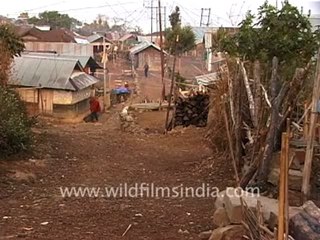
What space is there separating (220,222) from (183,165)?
14.6 feet

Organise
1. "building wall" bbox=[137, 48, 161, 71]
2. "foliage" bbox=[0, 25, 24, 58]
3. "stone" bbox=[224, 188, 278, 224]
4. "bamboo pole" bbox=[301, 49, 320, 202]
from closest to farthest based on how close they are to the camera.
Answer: "bamboo pole" bbox=[301, 49, 320, 202]
"stone" bbox=[224, 188, 278, 224]
"foliage" bbox=[0, 25, 24, 58]
"building wall" bbox=[137, 48, 161, 71]

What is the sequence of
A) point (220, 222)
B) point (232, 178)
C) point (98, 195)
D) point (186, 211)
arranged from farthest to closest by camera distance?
point (232, 178) < point (98, 195) < point (186, 211) < point (220, 222)

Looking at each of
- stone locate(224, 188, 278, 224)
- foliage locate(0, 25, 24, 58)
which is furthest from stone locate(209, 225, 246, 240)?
foliage locate(0, 25, 24, 58)

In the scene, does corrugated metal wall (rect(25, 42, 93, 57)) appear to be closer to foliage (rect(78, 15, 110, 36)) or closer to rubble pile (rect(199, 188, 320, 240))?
rubble pile (rect(199, 188, 320, 240))

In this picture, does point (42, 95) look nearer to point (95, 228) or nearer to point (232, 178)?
point (232, 178)

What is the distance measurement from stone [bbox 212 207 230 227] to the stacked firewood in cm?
998

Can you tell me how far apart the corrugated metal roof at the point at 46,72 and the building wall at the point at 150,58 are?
21.9 m

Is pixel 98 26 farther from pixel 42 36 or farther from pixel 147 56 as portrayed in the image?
pixel 42 36

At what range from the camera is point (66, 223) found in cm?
562

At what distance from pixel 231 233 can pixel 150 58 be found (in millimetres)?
42250

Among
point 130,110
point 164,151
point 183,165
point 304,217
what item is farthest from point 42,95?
point 304,217

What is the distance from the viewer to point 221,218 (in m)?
5.11

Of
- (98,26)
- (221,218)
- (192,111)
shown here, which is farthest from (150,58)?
(98,26)

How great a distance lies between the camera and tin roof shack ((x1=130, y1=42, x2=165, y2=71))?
45.3 meters
